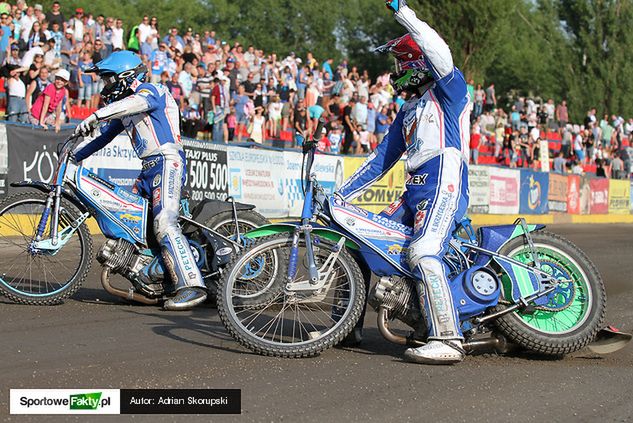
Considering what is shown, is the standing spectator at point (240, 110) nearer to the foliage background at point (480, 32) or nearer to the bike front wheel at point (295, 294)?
the bike front wheel at point (295, 294)

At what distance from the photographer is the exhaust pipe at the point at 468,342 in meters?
6.60

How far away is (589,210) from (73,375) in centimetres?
2941

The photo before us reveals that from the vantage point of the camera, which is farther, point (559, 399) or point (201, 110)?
point (201, 110)

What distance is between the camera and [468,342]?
21.8 ft

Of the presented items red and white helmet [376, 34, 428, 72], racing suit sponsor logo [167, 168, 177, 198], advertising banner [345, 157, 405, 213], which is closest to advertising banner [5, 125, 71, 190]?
racing suit sponsor logo [167, 168, 177, 198]

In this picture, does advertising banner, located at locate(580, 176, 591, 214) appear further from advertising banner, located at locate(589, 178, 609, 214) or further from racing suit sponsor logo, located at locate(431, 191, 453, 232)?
racing suit sponsor logo, located at locate(431, 191, 453, 232)

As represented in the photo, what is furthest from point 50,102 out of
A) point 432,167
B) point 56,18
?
point 432,167

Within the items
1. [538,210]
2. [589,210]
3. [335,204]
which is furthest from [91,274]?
[589,210]

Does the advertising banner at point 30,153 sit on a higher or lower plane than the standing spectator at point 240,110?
lower

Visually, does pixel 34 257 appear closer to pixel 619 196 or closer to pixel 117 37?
pixel 117 37

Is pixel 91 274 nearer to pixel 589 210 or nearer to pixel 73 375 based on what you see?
pixel 73 375

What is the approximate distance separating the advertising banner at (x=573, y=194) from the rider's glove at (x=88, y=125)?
25796mm

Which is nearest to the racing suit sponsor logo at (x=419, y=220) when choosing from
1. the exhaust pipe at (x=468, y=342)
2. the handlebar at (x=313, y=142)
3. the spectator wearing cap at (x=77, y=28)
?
the exhaust pipe at (x=468, y=342)

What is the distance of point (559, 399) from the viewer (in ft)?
18.4
